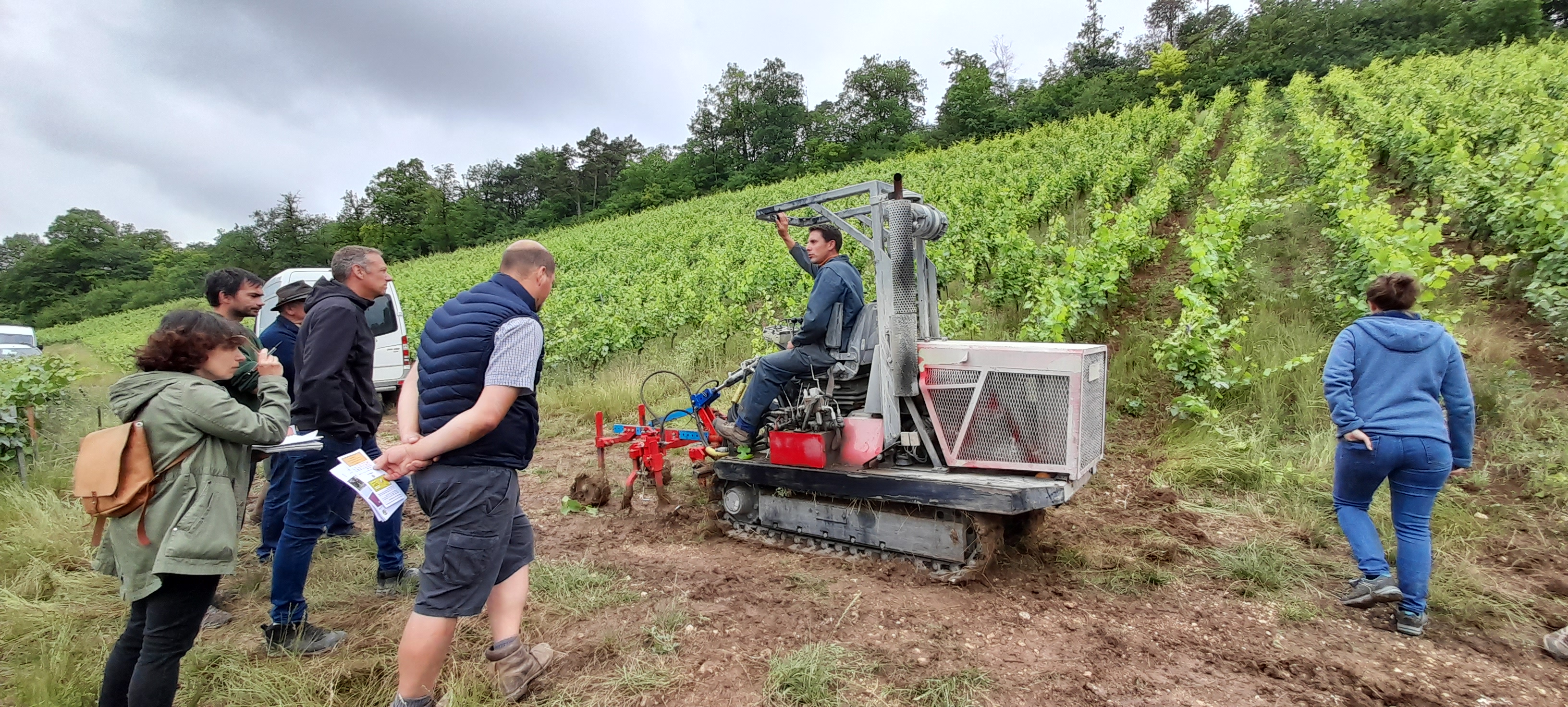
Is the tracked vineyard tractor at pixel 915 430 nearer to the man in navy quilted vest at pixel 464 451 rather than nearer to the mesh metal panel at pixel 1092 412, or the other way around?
the mesh metal panel at pixel 1092 412

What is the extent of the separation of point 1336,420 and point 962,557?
6.62 ft

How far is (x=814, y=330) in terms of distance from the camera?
14.7 feet

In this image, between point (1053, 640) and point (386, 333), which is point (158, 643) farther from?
point (386, 333)

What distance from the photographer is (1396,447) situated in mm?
3352

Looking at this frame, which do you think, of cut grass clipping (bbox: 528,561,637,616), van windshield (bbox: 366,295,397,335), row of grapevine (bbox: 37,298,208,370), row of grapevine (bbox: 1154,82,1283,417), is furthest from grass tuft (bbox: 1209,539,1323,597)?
row of grapevine (bbox: 37,298,208,370)

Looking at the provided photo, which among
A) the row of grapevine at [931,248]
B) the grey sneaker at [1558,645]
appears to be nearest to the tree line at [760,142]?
the row of grapevine at [931,248]

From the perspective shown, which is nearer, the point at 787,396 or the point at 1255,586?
the point at 1255,586

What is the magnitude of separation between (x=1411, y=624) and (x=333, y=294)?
223 inches

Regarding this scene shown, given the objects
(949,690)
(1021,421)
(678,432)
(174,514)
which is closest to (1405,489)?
(1021,421)

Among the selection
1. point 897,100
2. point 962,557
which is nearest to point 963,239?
point 962,557

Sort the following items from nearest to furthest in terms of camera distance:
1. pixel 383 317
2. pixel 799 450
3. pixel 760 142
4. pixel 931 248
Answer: pixel 799 450 → pixel 383 317 → pixel 931 248 → pixel 760 142

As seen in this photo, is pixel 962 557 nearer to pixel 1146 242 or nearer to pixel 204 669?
pixel 204 669

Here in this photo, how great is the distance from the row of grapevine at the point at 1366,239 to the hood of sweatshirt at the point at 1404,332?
87 cm

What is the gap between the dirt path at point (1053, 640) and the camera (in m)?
2.95
